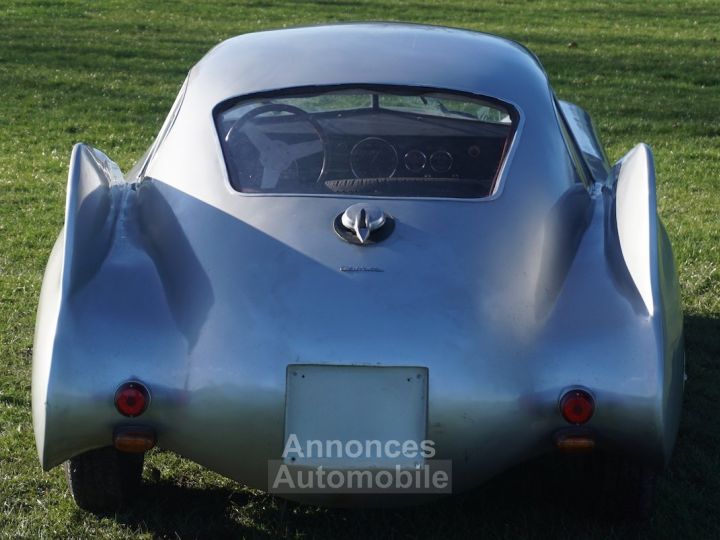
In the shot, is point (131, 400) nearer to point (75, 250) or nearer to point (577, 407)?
point (75, 250)

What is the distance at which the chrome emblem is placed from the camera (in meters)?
3.55

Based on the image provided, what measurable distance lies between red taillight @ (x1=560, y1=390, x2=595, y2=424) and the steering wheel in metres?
1.31

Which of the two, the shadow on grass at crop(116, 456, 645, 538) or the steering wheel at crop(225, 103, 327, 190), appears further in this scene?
the steering wheel at crop(225, 103, 327, 190)

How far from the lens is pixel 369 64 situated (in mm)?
4422

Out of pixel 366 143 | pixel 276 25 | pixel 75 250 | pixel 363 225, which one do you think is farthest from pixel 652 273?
pixel 276 25

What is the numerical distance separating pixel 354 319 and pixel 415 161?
114 centimetres

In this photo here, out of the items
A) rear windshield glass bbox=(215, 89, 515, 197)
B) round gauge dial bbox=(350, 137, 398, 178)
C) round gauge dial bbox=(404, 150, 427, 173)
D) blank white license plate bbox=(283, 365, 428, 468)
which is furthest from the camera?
round gauge dial bbox=(404, 150, 427, 173)

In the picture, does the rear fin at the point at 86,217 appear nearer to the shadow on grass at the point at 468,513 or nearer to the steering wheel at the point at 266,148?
the steering wheel at the point at 266,148

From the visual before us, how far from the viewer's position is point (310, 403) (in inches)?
→ 126

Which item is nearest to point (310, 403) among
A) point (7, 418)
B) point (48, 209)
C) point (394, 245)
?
point (394, 245)

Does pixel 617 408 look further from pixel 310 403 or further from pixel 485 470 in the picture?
pixel 310 403

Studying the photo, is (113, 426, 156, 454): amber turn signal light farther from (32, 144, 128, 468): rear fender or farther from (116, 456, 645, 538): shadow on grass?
(116, 456, 645, 538): shadow on grass

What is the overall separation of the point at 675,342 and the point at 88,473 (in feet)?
6.21

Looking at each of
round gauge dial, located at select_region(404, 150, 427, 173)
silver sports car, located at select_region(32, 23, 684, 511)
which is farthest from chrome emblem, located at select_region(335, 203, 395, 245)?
round gauge dial, located at select_region(404, 150, 427, 173)
